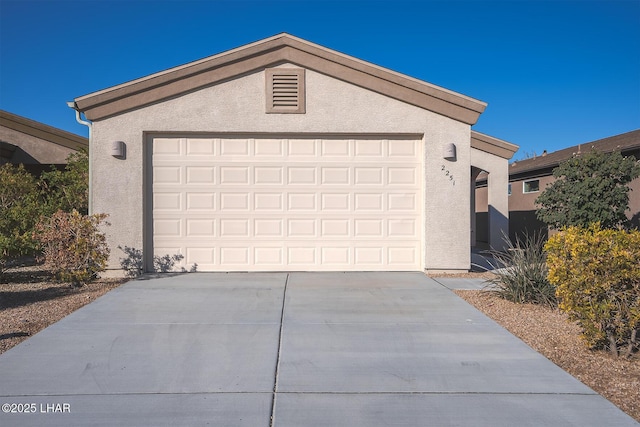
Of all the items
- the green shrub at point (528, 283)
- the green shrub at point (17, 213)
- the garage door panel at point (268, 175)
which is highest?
the garage door panel at point (268, 175)

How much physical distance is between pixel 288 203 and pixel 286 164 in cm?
81

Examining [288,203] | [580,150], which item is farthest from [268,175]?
[580,150]

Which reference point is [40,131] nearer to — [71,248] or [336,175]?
[71,248]

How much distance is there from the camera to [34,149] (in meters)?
13.8

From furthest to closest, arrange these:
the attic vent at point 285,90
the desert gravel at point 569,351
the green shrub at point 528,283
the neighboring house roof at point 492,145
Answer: the neighboring house roof at point 492,145
the attic vent at point 285,90
the green shrub at point 528,283
the desert gravel at point 569,351

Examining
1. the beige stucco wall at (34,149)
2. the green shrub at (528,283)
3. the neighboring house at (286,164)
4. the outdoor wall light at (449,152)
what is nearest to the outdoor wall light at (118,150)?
the neighboring house at (286,164)

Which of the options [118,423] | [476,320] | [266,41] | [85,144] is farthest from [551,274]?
[85,144]

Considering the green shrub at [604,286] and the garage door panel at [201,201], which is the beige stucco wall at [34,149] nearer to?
the garage door panel at [201,201]

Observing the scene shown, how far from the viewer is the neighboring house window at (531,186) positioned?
19.6m

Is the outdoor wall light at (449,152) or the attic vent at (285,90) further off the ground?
the attic vent at (285,90)

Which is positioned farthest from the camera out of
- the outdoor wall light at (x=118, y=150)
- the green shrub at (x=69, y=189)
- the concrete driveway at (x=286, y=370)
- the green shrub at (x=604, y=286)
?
the green shrub at (x=69, y=189)

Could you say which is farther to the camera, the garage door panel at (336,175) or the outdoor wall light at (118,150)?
the garage door panel at (336,175)

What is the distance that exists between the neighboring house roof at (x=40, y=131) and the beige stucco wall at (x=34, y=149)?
0.33 ft

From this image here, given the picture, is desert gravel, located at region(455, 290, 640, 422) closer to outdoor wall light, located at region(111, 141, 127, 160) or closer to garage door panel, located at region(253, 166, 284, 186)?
garage door panel, located at region(253, 166, 284, 186)
